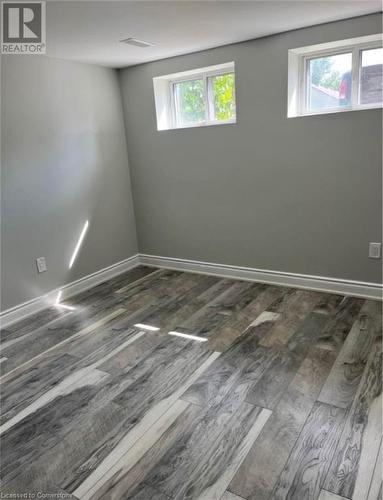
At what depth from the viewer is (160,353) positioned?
2441mm

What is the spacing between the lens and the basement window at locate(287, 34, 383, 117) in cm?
273

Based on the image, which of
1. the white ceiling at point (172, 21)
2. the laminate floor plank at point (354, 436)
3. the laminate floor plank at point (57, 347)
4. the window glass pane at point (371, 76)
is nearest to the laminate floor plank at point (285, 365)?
the laminate floor plank at point (354, 436)

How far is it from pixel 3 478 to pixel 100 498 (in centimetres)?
46

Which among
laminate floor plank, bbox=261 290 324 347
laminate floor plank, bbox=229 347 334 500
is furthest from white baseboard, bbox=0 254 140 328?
laminate floor plank, bbox=229 347 334 500

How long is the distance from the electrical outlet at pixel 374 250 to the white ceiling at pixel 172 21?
1591 mm

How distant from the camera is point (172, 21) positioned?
239 centimetres

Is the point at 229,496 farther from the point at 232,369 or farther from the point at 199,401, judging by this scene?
the point at 232,369

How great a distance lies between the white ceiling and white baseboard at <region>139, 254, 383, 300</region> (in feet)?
6.31

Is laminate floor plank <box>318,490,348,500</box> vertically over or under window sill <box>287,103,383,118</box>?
under

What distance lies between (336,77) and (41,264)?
9.19 ft

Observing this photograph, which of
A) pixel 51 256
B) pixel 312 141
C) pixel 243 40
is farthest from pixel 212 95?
pixel 51 256

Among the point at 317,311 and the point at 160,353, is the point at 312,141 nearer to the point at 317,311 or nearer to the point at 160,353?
the point at 317,311

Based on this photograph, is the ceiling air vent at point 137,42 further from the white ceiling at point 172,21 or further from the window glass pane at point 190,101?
the window glass pane at point 190,101

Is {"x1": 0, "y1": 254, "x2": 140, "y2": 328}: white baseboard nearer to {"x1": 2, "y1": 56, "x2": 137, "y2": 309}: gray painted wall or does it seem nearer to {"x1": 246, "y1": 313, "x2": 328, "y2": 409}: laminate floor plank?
{"x1": 2, "y1": 56, "x2": 137, "y2": 309}: gray painted wall
